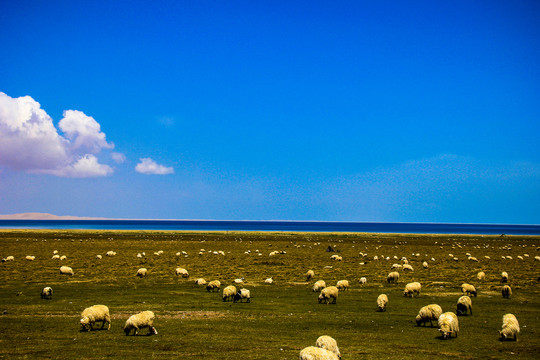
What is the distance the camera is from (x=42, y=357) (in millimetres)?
13773

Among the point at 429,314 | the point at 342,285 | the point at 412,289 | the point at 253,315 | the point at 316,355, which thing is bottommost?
the point at 253,315

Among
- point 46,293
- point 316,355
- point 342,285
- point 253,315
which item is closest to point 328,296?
point 342,285

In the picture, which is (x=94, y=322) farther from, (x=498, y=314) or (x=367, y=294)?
(x=498, y=314)

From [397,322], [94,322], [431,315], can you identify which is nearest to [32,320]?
[94,322]

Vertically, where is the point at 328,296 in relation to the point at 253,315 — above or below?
above

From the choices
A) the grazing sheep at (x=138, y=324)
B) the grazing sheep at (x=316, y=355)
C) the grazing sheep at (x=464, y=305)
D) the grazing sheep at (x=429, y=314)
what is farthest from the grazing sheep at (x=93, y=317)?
the grazing sheep at (x=464, y=305)

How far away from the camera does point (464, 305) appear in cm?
2169

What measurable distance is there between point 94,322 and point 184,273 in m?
18.0

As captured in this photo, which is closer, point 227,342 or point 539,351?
point 539,351

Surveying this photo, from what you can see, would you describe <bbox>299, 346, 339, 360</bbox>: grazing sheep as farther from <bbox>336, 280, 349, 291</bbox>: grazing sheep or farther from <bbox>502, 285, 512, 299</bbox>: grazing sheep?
<bbox>502, 285, 512, 299</bbox>: grazing sheep

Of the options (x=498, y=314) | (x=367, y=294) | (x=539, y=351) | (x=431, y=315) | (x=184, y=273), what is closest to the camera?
(x=539, y=351)

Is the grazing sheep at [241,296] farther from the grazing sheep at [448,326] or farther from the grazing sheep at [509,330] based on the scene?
the grazing sheep at [509,330]

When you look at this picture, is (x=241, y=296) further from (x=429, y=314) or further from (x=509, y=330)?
(x=509, y=330)

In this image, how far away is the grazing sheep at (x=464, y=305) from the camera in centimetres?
2161
